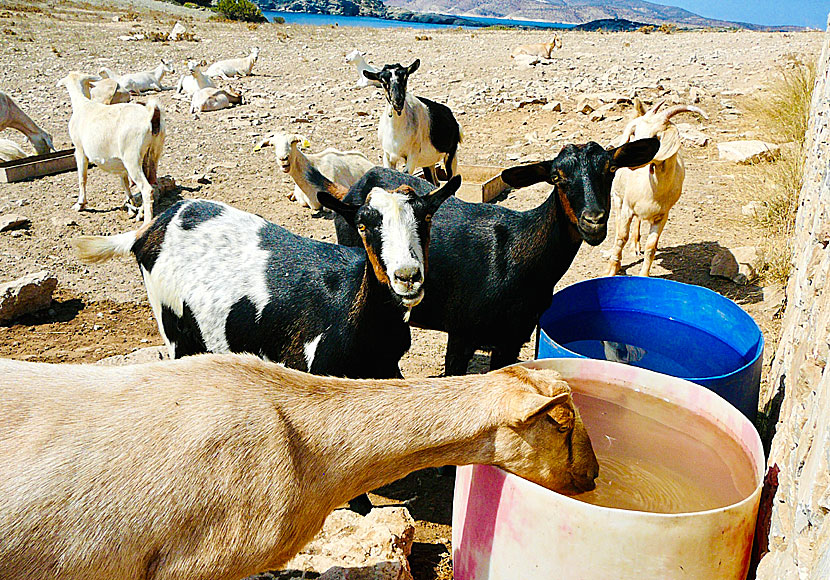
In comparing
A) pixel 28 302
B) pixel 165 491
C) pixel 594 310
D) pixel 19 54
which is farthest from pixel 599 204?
pixel 19 54

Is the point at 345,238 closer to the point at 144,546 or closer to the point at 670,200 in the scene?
the point at 670,200

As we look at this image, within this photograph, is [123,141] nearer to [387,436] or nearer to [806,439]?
[387,436]

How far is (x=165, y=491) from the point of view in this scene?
6.73 ft

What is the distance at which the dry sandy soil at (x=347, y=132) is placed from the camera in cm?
541

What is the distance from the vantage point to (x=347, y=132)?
11.5m

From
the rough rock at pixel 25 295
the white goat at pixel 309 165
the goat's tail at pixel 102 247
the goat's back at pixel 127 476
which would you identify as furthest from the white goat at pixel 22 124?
the goat's back at pixel 127 476

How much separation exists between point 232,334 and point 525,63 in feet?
52.4

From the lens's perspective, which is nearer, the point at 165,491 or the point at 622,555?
the point at 622,555

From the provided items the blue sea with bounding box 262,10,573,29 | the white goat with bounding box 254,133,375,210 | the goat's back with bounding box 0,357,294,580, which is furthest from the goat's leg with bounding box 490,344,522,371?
the blue sea with bounding box 262,10,573,29

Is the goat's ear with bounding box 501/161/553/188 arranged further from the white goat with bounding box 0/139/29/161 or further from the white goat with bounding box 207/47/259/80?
the white goat with bounding box 207/47/259/80

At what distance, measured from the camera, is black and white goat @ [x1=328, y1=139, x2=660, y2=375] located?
379 centimetres

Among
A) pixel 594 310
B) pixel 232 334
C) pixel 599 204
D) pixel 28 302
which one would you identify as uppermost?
pixel 599 204

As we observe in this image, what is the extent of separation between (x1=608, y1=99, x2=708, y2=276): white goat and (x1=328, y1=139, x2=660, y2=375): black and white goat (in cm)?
180

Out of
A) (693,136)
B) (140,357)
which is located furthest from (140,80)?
(140,357)
